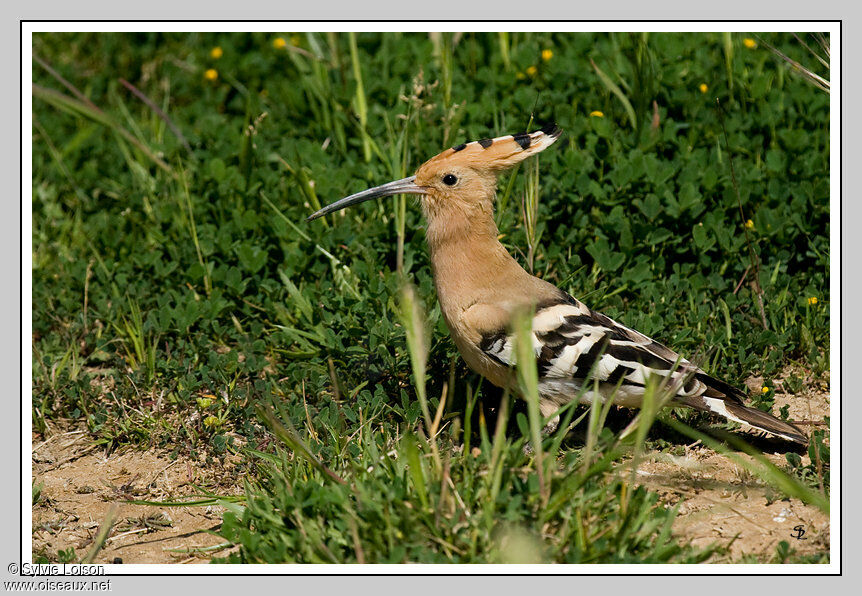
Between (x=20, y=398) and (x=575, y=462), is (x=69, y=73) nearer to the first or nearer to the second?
(x=20, y=398)

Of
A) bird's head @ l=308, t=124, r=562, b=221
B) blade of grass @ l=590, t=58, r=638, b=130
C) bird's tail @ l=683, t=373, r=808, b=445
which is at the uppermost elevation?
blade of grass @ l=590, t=58, r=638, b=130

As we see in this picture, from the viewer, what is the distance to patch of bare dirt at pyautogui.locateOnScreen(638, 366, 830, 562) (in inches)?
113

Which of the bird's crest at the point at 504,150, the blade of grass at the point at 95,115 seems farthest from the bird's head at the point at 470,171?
the blade of grass at the point at 95,115

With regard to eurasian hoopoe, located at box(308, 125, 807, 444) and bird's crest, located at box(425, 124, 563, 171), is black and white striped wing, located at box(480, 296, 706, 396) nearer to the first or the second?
eurasian hoopoe, located at box(308, 125, 807, 444)

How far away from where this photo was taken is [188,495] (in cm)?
335

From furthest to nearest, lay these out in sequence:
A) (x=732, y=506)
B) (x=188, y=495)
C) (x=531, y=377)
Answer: (x=188, y=495), (x=732, y=506), (x=531, y=377)

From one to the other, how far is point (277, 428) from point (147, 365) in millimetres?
1315

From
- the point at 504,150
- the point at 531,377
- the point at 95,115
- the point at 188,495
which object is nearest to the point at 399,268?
the point at 504,150

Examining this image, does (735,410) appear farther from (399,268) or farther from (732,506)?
(399,268)

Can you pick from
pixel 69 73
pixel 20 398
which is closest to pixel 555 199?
pixel 20 398

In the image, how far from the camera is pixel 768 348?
3.79 meters

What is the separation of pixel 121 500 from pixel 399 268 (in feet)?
4.86

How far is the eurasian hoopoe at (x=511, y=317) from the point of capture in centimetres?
327

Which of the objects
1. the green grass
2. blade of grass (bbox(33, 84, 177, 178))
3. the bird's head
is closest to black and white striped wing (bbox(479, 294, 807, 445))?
the green grass
